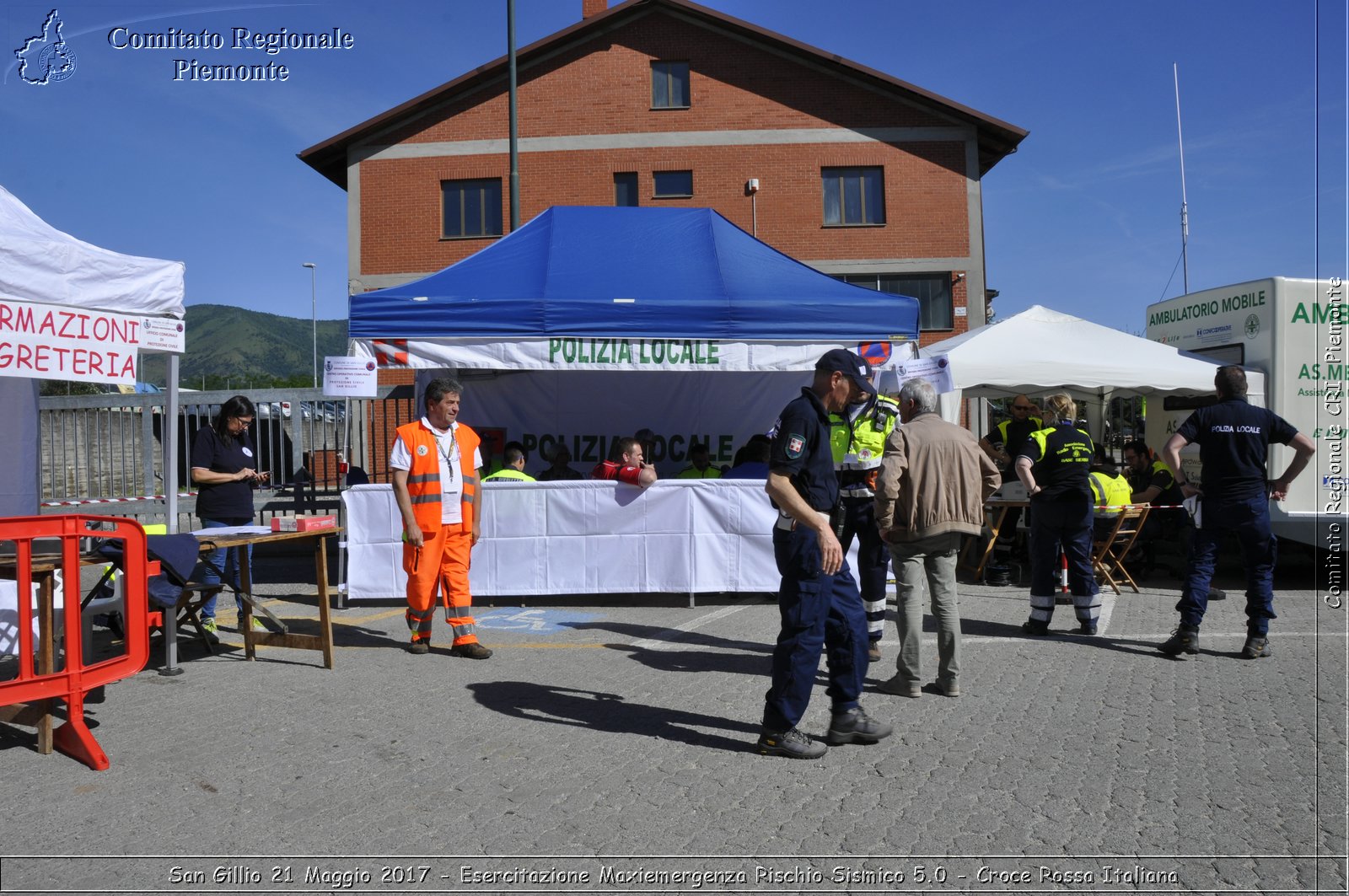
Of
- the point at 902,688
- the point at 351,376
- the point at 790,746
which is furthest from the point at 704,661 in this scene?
the point at 351,376

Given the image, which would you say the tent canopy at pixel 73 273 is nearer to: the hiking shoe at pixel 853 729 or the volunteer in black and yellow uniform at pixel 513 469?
the volunteer in black and yellow uniform at pixel 513 469

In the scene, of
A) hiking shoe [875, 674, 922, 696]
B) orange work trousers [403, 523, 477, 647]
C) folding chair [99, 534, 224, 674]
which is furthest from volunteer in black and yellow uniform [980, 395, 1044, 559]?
folding chair [99, 534, 224, 674]

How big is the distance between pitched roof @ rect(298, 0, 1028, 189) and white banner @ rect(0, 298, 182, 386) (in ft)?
70.0

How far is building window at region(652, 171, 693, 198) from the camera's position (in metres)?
26.7

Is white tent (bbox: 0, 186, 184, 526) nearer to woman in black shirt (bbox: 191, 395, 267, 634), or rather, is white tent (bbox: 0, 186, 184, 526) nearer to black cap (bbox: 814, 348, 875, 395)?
→ woman in black shirt (bbox: 191, 395, 267, 634)

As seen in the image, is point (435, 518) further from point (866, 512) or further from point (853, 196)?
point (853, 196)

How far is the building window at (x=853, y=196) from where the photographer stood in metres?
26.5

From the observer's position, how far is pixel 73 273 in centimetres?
618

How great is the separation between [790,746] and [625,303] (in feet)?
17.7

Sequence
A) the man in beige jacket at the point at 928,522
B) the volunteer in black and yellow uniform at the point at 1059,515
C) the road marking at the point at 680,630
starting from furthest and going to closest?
1. the volunteer in black and yellow uniform at the point at 1059,515
2. the road marking at the point at 680,630
3. the man in beige jacket at the point at 928,522

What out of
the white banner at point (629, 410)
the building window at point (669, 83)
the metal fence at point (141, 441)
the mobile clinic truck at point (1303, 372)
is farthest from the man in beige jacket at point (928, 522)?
the building window at point (669, 83)

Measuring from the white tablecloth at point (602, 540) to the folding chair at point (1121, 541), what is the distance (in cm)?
317

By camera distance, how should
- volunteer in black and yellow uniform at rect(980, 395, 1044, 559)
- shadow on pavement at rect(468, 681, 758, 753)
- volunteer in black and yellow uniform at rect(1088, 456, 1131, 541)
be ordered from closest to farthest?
shadow on pavement at rect(468, 681, 758, 753), volunteer in black and yellow uniform at rect(1088, 456, 1131, 541), volunteer in black and yellow uniform at rect(980, 395, 1044, 559)

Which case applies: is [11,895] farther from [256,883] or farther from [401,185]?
[401,185]
